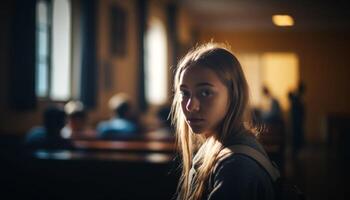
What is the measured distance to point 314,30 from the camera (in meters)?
13.2

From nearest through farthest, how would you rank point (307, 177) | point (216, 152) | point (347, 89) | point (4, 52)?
point (216, 152) → point (4, 52) → point (307, 177) → point (347, 89)

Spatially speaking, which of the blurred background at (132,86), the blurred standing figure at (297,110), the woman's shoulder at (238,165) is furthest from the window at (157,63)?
the woman's shoulder at (238,165)

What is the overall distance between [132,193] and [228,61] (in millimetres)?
1892

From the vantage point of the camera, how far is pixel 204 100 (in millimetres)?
1047

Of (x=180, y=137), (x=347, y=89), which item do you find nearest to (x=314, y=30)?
(x=347, y=89)

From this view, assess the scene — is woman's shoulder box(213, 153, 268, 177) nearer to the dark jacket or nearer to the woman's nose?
the dark jacket

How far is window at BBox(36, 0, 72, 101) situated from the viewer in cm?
538

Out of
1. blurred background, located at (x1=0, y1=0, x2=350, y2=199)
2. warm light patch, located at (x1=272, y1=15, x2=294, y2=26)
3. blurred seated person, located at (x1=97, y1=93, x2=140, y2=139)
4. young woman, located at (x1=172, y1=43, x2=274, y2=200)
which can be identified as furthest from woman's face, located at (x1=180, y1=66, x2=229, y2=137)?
blurred seated person, located at (x1=97, y1=93, x2=140, y2=139)

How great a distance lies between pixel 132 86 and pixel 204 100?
24.4 ft

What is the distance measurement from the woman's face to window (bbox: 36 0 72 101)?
430cm

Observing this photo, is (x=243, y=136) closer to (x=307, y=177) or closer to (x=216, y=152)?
(x=216, y=152)

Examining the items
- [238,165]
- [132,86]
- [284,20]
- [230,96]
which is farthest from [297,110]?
[238,165]

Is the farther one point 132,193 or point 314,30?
point 314,30

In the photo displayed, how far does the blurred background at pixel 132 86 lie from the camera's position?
2.88 m
